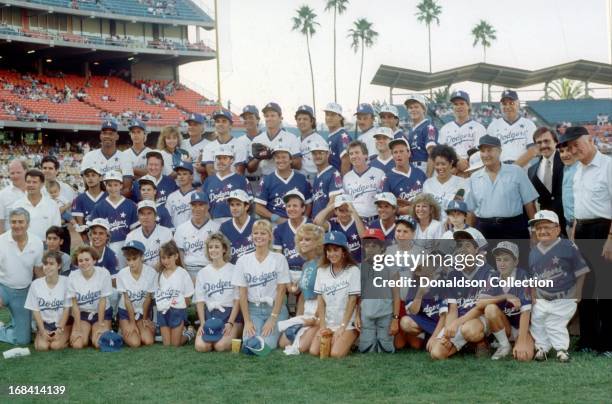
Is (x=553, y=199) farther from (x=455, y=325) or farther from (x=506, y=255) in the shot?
(x=455, y=325)

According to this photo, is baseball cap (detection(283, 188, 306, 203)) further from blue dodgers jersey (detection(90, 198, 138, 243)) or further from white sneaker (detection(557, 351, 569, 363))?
white sneaker (detection(557, 351, 569, 363))

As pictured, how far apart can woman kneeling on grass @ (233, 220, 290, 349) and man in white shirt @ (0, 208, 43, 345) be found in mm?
2420

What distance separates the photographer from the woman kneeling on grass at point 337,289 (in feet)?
23.6

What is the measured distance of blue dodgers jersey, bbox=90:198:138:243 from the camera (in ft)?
29.7

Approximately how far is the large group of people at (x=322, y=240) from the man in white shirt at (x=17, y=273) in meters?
0.02

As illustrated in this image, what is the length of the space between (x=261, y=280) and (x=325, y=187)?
1.43 metres

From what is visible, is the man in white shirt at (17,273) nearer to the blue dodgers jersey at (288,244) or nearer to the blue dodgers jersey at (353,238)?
the blue dodgers jersey at (288,244)

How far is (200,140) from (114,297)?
2.63 metres

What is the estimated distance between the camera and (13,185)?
9195mm

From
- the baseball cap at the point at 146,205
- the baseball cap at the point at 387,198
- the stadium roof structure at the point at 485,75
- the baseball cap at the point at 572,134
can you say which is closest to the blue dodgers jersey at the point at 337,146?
the baseball cap at the point at 387,198

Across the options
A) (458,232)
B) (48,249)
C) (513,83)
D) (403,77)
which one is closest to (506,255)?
(458,232)

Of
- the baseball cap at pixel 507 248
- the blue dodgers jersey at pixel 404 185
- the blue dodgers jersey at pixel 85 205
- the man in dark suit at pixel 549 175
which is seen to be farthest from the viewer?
the blue dodgers jersey at pixel 85 205

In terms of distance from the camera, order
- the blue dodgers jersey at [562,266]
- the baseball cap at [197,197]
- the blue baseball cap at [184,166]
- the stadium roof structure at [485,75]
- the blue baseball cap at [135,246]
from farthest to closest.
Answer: the stadium roof structure at [485,75] → the blue baseball cap at [184,166] → the baseball cap at [197,197] → the blue baseball cap at [135,246] → the blue dodgers jersey at [562,266]

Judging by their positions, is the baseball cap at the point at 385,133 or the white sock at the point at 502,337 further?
the baseball cap at the point at 385,133
